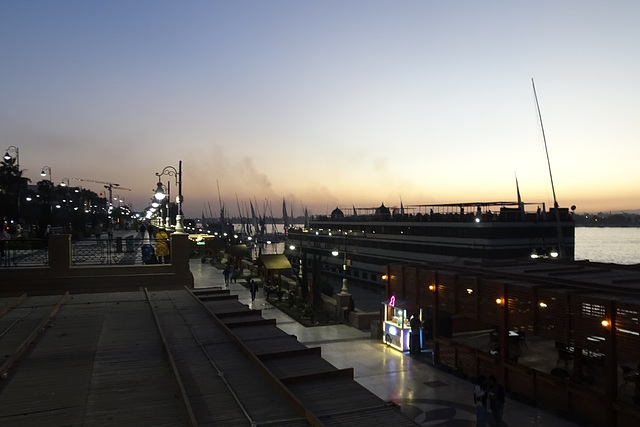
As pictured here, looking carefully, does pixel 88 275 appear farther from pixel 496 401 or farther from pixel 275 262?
pixel 275 262

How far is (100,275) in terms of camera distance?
768 inches

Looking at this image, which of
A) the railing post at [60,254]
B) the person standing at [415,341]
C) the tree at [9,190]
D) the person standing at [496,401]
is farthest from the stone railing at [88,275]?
the tree at [9,190]

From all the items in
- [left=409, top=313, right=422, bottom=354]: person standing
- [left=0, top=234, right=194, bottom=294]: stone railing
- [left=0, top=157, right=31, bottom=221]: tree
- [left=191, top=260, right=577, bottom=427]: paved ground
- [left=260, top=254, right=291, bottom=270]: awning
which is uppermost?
[left=0, top=157, right=31, bottom=221]: tree

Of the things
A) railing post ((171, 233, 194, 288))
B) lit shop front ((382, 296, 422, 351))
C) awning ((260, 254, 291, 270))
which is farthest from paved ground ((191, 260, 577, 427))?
awning ((260, 254, 291, 270))

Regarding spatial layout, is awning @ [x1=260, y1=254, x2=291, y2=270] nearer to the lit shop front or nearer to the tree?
the lit shop front

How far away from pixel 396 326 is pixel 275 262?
64.8 feet

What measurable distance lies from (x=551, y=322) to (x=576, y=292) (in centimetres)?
129

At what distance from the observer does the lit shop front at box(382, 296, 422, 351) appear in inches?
Result: 910

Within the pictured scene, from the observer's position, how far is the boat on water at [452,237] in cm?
5772

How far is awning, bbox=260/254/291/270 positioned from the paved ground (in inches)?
464

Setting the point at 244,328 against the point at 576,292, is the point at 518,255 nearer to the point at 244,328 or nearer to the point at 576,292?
the point at 576,292

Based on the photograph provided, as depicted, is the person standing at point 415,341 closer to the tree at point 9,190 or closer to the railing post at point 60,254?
the railing post at point 60,254

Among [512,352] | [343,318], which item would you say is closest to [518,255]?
[343,318]

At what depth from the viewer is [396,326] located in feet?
77.0
